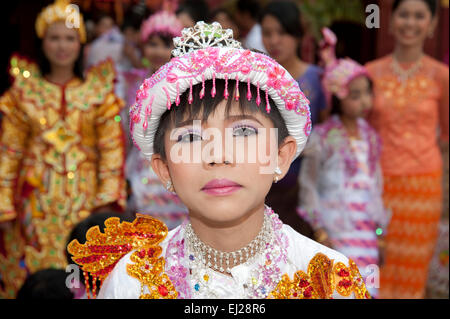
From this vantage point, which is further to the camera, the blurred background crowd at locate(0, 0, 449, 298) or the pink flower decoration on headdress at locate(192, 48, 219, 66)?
the blurred background crowd at locate(0, 0, 449, 298)

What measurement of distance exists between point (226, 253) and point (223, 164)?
32cm

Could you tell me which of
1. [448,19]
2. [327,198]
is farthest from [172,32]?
[448,19]

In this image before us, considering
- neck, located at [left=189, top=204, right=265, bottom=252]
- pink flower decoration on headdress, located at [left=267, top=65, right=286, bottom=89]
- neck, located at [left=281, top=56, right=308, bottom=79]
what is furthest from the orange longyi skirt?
pink flower decoration on headdress, located at [left=267, top=65, right=286, bottom=89]

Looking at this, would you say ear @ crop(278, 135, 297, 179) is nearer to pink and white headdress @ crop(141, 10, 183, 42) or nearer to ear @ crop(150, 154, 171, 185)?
ear @ crop(150, 154, 171, 185)

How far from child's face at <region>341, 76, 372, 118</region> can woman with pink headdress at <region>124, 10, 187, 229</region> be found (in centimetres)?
120

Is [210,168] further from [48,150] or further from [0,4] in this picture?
[0,4]

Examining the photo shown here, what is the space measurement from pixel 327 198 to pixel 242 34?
2.63 m

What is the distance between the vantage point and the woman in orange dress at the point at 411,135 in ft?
14.4

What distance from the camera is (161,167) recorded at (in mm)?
1949

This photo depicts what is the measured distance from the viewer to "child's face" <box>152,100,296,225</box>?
174 cm

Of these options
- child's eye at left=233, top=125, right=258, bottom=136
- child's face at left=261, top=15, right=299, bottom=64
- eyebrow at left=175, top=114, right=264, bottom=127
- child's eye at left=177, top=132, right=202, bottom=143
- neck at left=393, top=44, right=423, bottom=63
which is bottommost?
child's eye at left=177, top=132, right=202, bottom=143

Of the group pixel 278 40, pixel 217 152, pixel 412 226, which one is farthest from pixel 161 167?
pixel 412 226

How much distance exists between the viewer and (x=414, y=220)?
4.48 metres

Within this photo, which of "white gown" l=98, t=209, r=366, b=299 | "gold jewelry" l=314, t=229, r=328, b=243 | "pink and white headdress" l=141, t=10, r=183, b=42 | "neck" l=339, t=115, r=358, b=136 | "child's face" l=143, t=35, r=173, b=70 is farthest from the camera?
"pink and white headdress" l=141, t=10, r=183, b=42
